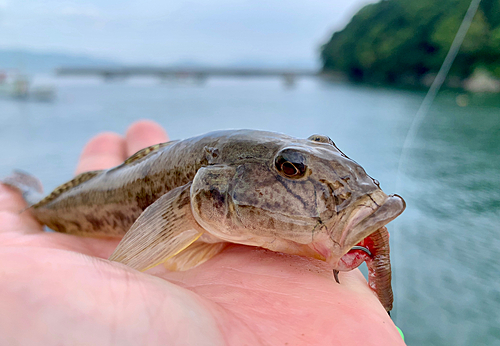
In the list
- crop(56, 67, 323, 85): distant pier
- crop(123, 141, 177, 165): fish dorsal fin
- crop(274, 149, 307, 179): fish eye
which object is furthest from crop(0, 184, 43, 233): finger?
crop(56, 67, 323, 85): distant pier

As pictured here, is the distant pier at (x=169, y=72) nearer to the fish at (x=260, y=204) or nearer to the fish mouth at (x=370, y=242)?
the fish at (x=260, y=204)

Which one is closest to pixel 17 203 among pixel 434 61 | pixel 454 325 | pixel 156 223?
pixel 156 223

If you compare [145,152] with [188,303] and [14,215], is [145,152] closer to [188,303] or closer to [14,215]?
[14,215]

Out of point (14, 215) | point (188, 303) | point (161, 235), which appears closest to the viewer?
point (188, 303)

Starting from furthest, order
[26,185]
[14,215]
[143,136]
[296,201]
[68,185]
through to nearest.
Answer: [143,136] < [26,185] < [68,185] < [14,215] < [296,201]

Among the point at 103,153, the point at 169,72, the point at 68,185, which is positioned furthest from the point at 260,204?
the point at 169,72

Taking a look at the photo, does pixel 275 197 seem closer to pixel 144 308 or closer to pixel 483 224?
pixel 144 308
